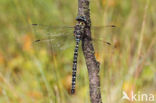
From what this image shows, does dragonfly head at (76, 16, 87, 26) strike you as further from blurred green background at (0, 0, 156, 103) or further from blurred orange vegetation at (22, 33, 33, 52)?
blurred orange vegetation at (22, 33, 33, 52)

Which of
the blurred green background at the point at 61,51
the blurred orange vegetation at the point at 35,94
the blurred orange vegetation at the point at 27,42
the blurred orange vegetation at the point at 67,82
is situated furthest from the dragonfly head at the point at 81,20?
the blurred orange vegetation at the point at 27,42

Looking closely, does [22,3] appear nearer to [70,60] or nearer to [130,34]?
[70,60]

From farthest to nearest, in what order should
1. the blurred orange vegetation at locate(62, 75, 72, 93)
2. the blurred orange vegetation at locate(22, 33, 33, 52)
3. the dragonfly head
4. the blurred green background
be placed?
the blurred orange vegetation at locate(22, 33, 33, 52) < the blurred orange vegetation at locate(62, 75, 72, 93) < the blurred green background < the dragonfly head

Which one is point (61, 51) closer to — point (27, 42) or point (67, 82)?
point (67, 82)

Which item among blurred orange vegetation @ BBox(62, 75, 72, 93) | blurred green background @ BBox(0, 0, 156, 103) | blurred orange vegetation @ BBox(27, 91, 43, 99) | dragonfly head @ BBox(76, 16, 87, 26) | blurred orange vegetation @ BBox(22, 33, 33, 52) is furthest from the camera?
blurred orange vegetation @ BBox(22, 33, 33, 52)

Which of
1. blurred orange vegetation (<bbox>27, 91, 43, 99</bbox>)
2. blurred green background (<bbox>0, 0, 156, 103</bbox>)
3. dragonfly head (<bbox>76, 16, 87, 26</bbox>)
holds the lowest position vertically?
blurred orange vegetation (<bbox>27, 91, 43, 99</bbox>)

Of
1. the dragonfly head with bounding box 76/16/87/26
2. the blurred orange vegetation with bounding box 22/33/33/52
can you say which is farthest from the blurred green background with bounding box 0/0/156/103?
the dragonfly head with bounding box 76/16/87/26

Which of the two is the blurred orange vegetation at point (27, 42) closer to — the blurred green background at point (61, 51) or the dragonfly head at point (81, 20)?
the blurred green background at point (61, 51)

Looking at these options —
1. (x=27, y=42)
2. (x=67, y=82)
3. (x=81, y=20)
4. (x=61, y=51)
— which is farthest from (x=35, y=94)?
(x=81, y=20)

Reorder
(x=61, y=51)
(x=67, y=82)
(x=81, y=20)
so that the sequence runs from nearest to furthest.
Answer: (x=81, y=20) → (x=61, y=51) → (x=67, y=82)
